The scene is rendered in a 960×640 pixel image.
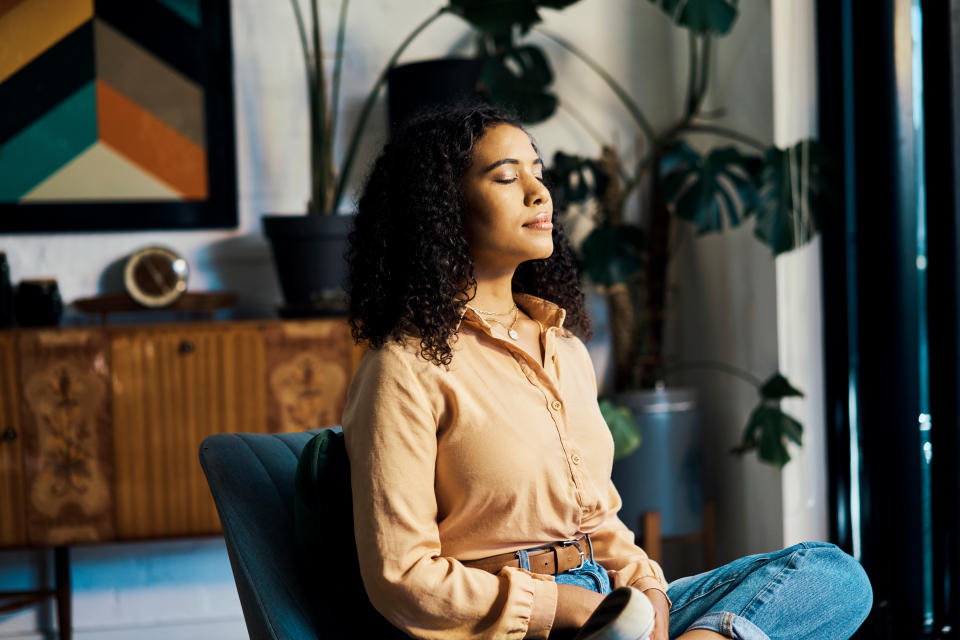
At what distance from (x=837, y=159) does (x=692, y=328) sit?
3.08 ft

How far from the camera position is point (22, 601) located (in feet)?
9.85

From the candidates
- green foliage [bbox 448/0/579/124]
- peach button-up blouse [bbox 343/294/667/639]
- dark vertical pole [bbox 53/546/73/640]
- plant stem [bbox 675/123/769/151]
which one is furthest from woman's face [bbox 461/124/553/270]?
dark vertical pole [bbox 53/546/73/640]

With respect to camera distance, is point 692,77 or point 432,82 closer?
point 432,82

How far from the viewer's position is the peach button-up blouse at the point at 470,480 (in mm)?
1236

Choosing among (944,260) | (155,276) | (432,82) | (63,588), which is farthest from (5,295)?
(944,260)

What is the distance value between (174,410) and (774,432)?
1.74m

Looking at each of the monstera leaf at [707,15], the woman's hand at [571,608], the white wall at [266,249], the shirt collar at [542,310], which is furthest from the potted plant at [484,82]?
the woman's hand at [571,608]

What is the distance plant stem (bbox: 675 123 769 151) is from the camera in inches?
116

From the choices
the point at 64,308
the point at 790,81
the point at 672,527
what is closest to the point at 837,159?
the point at 790,81

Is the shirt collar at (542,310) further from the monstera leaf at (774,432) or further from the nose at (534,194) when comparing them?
the monstera leaf at (774,432)

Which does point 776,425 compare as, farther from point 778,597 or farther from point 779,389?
point 778,597

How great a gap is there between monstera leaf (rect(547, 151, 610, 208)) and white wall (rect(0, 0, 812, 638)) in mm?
347

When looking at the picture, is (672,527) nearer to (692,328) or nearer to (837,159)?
(692,328)

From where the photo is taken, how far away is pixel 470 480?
131cm
